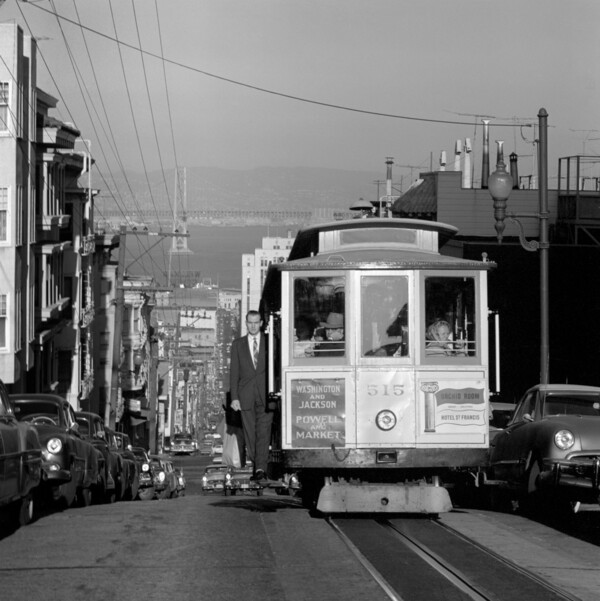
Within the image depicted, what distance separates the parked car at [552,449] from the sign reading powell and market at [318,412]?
2.32 meters

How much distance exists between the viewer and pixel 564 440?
44.1 feet

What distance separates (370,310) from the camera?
13.2 m

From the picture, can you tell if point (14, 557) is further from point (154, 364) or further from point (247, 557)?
point (154, 364)

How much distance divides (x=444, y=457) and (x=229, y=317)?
18008cm

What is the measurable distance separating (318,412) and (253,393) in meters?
1.15

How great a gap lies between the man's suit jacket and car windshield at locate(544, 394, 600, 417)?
12.8 ft

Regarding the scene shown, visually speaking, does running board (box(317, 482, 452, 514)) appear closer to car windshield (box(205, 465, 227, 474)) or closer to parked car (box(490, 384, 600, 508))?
parked car (box(490, 384, 600, 508))

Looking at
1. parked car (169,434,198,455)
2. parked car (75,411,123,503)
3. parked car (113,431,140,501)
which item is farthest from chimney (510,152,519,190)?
parked car (169,434,198,455)

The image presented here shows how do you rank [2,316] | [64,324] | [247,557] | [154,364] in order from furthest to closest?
[154,364] → [64,324] → [2,316] → [247,557]

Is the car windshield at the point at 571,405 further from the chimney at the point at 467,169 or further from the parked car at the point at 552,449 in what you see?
the chimney at the point at 467,169

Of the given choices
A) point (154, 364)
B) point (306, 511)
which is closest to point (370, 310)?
point (306, 511)

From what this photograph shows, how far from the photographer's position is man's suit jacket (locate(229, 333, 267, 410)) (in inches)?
547

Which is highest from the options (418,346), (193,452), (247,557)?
(418,346)

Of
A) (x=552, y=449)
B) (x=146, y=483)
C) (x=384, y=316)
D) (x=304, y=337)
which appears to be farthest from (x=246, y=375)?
(x=146, y=483)
